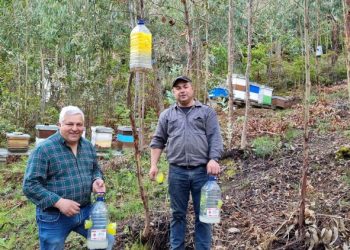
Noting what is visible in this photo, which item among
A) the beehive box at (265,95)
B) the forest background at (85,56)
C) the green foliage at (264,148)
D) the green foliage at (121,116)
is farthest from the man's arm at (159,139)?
the beehive box at (265,95)

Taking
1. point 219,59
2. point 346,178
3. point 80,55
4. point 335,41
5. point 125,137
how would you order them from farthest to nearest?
point 335,41 < point 219,59 < point 80,55 < point 125,137 < point 346,178

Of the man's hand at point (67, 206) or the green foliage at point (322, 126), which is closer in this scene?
the man's hand at point (67, 206)

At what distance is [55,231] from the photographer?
2.94 meters

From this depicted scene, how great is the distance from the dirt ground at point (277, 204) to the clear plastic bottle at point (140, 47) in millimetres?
1718

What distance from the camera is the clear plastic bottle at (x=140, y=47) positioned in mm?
3227

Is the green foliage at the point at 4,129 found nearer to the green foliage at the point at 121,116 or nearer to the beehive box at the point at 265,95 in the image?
the green foliage at the point at 121,116

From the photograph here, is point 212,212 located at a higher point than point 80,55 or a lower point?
lower

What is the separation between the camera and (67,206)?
2.84 meters

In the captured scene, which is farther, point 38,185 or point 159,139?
point 159,139

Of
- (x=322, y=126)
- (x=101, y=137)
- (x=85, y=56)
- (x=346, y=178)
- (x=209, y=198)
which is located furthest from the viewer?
(x=85, y=56)

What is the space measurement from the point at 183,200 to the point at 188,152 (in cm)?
43

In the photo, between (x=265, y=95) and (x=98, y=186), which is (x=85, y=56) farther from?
(x=98, y=186)

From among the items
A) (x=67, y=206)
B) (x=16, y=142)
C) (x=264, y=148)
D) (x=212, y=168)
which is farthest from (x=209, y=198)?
(x=16, y=142)

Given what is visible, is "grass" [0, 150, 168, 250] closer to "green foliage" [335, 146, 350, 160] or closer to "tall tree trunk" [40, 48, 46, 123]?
"green foliage" [335, 146, 350, 160]
